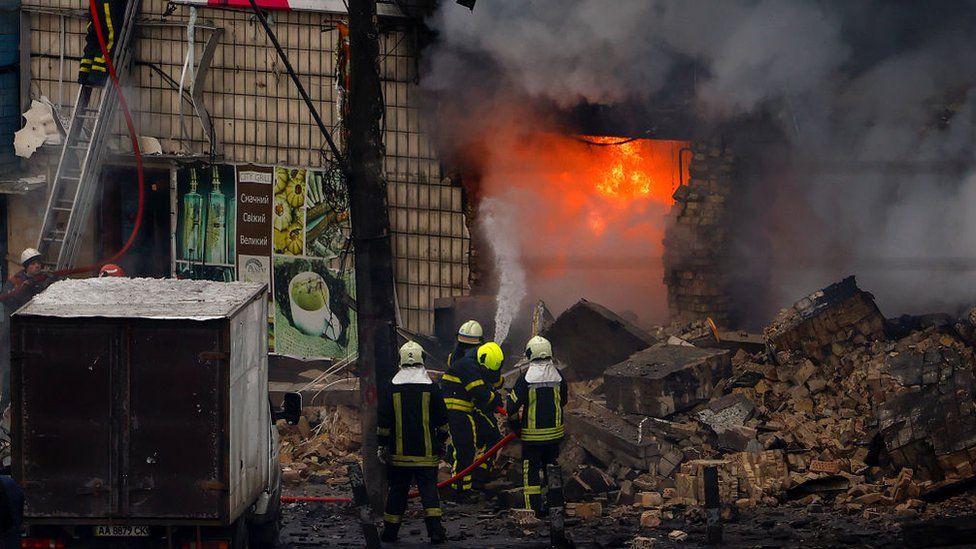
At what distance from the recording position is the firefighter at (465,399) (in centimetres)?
1281

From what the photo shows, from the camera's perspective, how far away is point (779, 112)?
16406 millimetres

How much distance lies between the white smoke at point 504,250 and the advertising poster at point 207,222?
3.28 meters

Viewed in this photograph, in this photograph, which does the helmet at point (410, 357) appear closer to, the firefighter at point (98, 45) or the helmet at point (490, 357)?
the helmet at point (490, 357)

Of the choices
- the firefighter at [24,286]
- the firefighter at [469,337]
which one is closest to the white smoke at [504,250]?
the firefighter at [469,337]

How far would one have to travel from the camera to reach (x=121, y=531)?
9.34 m

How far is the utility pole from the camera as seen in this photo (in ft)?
38.3

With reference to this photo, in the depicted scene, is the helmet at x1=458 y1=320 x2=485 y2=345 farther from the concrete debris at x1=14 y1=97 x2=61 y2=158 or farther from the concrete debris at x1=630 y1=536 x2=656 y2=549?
the concrete debris at x1=14 y1=97 x2=61 y2=158

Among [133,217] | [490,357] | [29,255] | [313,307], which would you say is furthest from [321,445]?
[133,217]

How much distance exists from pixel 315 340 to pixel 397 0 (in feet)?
14.4

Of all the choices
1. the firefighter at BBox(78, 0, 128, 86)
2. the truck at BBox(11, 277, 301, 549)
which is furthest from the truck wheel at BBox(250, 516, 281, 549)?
the firefighter at BBox(78, 0, 128, 86)

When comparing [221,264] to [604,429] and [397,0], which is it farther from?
[604,429]

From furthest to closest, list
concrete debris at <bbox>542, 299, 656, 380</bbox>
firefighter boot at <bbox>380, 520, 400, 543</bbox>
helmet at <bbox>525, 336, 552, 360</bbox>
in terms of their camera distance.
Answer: concrete debris at <bbox>542, 299, 656, 380</bbox> < helmet at <bbox>525, 336, 552, 360</bbox> < firefighter boot at <bbox>380, 520, 400, 543</bbox>

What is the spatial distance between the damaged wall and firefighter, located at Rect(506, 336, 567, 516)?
4798mm

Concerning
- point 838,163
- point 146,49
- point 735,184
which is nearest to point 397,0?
point 146,49
